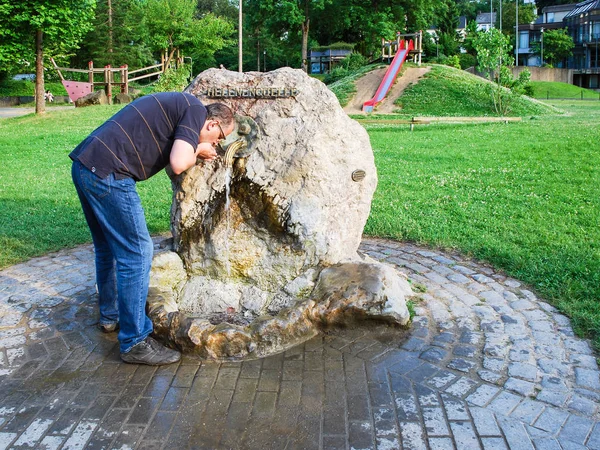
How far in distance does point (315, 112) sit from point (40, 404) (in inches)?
123

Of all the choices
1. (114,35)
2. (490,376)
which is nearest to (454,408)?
(490,376)

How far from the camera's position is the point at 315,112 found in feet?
17.1

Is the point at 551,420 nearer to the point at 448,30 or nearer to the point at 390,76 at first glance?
the point at 390,76

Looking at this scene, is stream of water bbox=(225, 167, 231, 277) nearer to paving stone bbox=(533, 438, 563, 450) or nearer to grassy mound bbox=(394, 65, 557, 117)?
paving stone bbox=(533, 438, 563, 450)

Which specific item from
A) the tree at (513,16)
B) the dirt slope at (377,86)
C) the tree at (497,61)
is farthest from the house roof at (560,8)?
the tree at (497,61)

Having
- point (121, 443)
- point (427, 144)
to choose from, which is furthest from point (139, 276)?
point (427, 144)

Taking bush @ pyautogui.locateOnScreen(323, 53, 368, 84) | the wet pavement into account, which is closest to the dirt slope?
bush @ pyautogui.locateOnScreen(323, 53, 368, 84)

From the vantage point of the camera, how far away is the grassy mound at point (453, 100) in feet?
83.5

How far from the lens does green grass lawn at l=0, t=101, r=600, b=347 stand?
6.33m

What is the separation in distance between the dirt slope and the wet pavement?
23.1 metres

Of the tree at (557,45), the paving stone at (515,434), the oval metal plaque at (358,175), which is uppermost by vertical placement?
the tree at (557,45)

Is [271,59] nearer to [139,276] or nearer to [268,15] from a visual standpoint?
[268,15]

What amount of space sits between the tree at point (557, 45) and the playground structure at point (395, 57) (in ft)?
115

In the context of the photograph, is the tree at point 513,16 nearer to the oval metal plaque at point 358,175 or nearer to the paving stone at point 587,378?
the oval metal plaque at point 358,175
